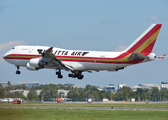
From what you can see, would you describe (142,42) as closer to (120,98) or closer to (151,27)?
(151,27)

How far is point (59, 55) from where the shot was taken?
70.0 meters

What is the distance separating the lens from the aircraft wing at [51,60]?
2571 inches

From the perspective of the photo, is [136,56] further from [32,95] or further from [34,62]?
[32,95]

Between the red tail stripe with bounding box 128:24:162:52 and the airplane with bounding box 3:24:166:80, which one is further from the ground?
the red tail stripe with bounding box 128:24:162:52

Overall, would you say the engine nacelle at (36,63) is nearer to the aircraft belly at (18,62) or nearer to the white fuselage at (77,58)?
the white fuselage at (77,58)

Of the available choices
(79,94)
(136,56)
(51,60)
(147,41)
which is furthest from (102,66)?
(79,94)

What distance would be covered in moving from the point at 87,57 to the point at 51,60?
7088 millimetres

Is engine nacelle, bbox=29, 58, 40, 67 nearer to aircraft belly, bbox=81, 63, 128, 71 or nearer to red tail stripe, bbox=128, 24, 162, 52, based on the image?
aircraft belly, bbox=81, 63, 128, 71

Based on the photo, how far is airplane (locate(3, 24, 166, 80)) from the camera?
65625mm

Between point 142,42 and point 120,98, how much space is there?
93356 mm

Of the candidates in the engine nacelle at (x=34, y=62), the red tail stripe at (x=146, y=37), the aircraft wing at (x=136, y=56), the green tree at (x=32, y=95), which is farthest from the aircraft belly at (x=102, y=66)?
the green tree at (x=32, y=95)

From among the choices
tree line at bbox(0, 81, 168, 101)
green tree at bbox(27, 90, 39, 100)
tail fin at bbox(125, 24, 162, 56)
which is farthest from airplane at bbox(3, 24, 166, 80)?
green tree at bbox(27, 90, 39, 100)

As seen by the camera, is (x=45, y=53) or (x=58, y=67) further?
(x=58, y=67)

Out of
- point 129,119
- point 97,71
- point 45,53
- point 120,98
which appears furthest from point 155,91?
point 129,119
